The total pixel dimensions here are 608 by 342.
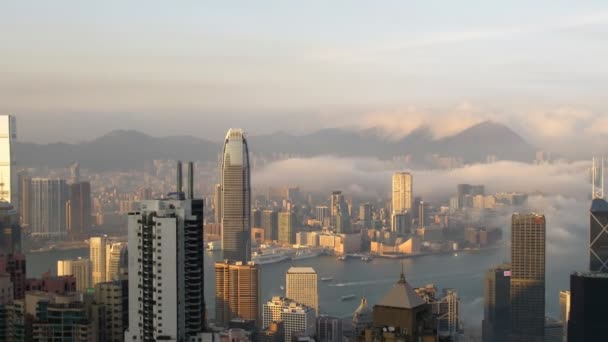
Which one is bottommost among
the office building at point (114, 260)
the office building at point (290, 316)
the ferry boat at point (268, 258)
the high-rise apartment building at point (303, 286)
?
the office building at point (290, 316)

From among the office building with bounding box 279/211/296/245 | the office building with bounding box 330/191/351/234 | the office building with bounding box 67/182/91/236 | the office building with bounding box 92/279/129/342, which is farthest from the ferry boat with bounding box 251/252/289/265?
the office building with bounding box 92/279/129/342

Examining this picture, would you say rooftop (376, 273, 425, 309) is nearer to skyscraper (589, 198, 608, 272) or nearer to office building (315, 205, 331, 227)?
skyscraper (589, 198, 608, 272)

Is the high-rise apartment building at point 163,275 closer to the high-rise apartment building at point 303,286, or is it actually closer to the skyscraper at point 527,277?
the skyscraper at point 527,277

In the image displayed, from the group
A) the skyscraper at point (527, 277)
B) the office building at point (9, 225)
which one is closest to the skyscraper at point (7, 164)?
the office building at point (9, 225)

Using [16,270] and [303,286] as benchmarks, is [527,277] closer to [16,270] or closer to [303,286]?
[303,286]

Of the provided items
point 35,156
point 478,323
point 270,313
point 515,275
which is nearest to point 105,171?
point 35,156

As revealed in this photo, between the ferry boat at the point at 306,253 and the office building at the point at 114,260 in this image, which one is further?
the ferry boat at the point at 306,253
